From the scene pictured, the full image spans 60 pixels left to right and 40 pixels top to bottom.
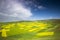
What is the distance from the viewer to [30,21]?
2.23 meters

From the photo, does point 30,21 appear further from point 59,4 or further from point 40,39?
point 59,4

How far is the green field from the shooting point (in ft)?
7.18

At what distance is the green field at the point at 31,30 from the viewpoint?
2189mm

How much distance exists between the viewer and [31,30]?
221 cm

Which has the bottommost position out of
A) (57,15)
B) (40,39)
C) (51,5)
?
(40,39)

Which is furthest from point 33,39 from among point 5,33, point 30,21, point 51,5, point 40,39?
point 51,5

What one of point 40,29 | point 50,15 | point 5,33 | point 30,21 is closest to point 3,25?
point 5,33

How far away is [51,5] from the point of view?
2240 mm

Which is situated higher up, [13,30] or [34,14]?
[34,14]

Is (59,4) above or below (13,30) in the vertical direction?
above

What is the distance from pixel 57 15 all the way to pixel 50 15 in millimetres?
107

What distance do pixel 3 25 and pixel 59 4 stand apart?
925mm

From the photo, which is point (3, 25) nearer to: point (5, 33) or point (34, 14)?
point (5, 33)

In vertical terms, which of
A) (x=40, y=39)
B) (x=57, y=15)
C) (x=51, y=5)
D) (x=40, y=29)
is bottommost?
(x=40, y=39)
